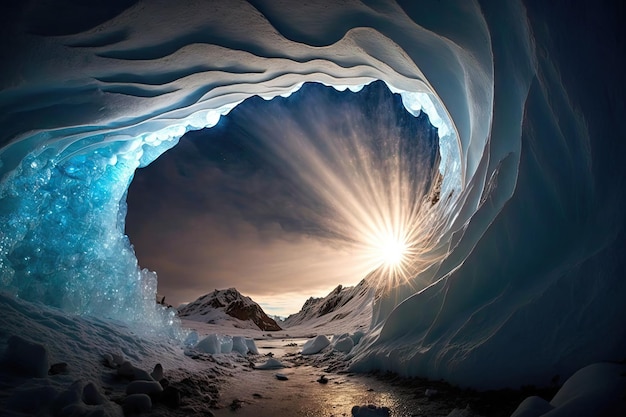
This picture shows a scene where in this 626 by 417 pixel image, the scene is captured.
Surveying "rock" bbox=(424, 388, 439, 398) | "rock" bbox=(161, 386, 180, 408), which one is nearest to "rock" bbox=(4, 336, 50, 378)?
"rock" bbox=(161, 386, 180, 408)

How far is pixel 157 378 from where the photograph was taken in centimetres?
384

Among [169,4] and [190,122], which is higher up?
[190,122]

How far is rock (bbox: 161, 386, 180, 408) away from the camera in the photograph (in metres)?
3.09

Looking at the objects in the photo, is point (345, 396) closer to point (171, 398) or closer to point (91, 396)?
point (171, 398)

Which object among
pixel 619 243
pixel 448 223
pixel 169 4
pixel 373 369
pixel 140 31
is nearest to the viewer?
pixel 619 243

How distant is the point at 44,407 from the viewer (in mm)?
2385

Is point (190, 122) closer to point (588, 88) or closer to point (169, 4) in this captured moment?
point (169, 4)

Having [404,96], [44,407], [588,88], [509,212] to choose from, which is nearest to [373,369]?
[509,212]

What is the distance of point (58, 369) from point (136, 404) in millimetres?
956

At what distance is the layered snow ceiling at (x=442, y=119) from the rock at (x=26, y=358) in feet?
9.69

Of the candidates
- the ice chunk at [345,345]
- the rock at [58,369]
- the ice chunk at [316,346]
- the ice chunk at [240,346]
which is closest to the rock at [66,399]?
the rock at [58,369]

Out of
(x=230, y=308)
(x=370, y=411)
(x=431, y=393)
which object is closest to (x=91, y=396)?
(x=370, y=411)

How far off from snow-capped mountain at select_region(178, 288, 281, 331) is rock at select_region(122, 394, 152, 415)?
53715mm

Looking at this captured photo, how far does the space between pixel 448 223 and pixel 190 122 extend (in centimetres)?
694
